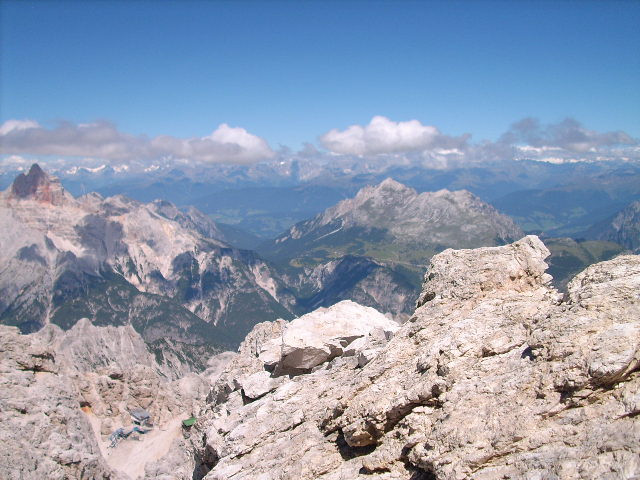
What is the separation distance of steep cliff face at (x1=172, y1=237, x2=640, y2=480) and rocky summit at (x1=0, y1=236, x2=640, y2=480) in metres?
0.05

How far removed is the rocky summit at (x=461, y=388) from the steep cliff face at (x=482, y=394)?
0.05m

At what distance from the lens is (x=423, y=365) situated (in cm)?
1878

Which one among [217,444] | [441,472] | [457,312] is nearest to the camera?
[441,472]

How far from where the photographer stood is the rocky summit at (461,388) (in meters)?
13.3

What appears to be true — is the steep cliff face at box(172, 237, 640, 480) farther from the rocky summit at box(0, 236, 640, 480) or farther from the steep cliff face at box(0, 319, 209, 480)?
the steep cliff face at box(0, 319, 209, 480)

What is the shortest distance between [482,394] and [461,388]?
89 centimetres

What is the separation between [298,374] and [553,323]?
22038 millimetres

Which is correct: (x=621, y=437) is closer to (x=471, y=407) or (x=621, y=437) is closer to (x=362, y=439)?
(x=471, y=407)

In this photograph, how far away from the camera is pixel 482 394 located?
1596 centimetres

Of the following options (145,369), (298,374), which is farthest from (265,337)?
(145,369)

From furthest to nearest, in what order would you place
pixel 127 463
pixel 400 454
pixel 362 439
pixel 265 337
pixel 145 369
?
pixel 145 369 < pixel 127 463 < pixel 265 337 < pixel 362 439 < pixel 400 454

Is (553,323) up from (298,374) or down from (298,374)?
up

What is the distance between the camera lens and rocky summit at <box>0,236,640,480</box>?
43.5 ft

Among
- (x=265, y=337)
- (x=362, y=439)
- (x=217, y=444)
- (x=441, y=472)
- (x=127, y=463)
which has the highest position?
(x=441, y=472)
